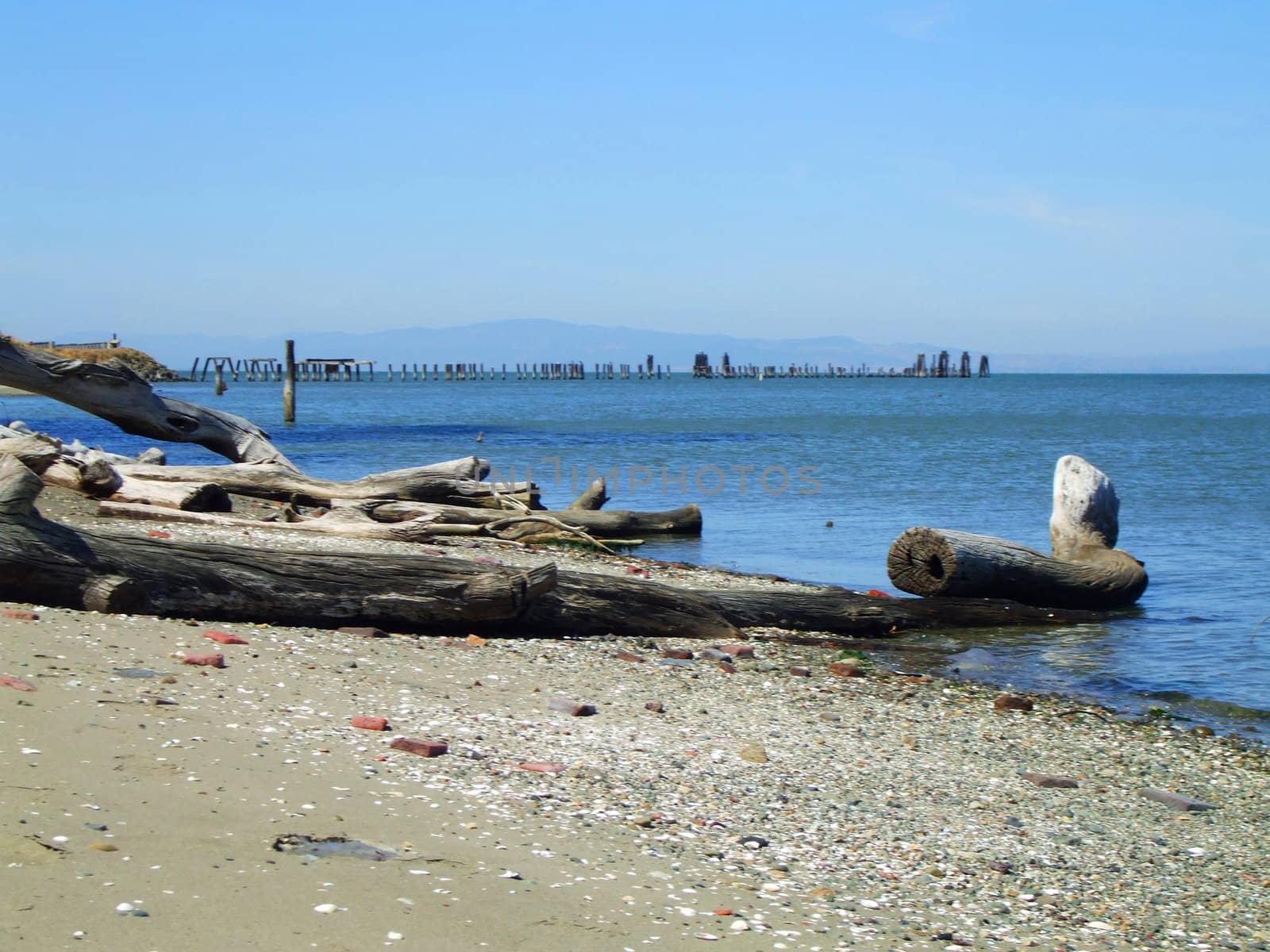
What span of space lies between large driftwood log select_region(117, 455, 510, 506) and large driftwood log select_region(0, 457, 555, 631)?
253 inches

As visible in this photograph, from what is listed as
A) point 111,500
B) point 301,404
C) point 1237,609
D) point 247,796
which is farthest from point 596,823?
point 301,404

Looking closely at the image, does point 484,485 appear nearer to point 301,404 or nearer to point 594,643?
point 594,643

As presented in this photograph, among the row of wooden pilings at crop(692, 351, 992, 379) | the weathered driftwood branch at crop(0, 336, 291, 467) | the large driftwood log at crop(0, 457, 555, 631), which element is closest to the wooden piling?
the weathered driftwood branch at crop(0, 336, 291, 467)

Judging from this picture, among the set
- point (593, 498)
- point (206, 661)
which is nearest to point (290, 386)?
point (593, 498)

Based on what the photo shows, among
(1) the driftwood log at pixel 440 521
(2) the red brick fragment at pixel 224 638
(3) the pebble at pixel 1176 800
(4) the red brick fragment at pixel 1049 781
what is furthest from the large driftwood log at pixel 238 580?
(1) the driftwood log at pixel 440 521

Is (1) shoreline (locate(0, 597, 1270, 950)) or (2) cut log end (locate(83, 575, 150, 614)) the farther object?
(2) cut log end (locate(83, 575, 150, 614))

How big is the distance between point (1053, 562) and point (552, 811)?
30.1 ft

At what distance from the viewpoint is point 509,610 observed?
841 centimetres

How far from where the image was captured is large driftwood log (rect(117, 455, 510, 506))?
1475cm

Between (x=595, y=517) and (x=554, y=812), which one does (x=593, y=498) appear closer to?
(x=595, y=517)

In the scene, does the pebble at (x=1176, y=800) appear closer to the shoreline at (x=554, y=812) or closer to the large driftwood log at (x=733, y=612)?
the shoreline at (x=554, y=812)

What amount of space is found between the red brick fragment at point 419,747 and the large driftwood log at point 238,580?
8.44 feet

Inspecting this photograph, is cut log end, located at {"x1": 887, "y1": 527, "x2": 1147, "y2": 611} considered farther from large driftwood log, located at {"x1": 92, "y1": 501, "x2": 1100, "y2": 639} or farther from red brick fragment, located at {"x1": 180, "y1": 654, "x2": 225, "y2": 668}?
red brick fragment, located at {"x1": 180, "y1": 654, "x2": 225, "y2": 668}

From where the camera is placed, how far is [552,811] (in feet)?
16.1
